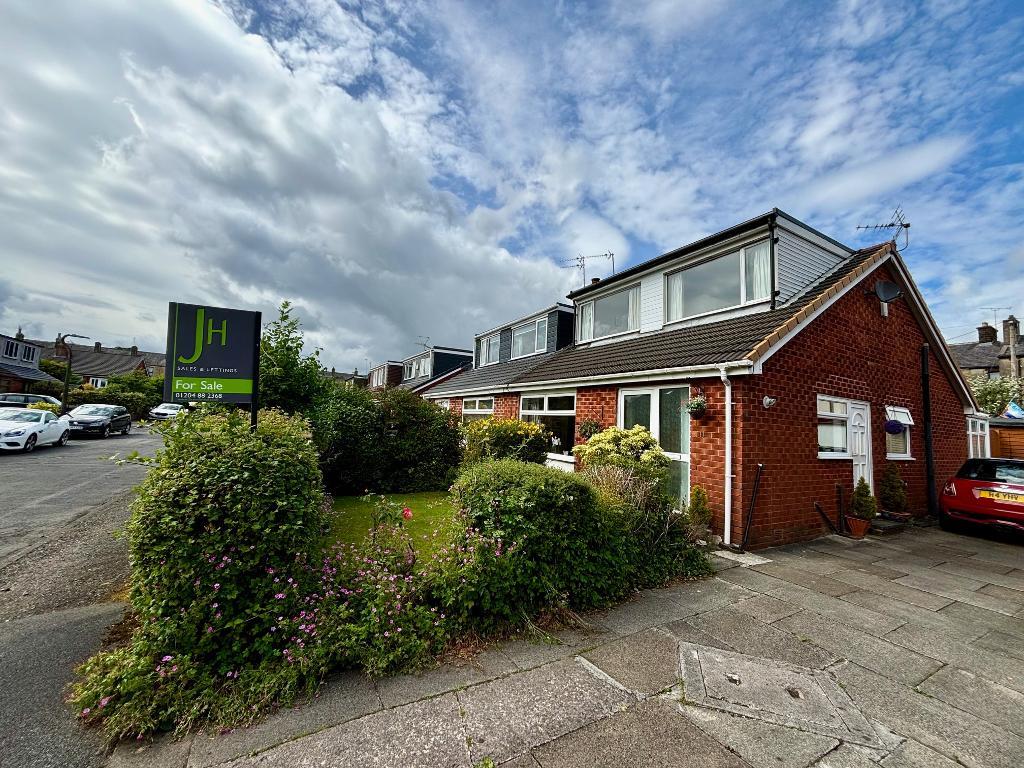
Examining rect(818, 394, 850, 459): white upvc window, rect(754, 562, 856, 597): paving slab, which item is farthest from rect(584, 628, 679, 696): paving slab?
rect(818, 394, 850, 459): white upvc window

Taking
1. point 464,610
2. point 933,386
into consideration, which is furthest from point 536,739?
point 933,386

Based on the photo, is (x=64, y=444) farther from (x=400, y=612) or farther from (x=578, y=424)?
(x=400, y=612)

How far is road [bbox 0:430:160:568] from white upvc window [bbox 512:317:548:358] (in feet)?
42.1

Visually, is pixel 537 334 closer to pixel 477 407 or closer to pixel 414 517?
pixel 477 407

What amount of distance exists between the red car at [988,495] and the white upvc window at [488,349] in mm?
15433

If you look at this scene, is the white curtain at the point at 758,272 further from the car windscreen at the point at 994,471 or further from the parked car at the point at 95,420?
the parked car at the point at 95,420

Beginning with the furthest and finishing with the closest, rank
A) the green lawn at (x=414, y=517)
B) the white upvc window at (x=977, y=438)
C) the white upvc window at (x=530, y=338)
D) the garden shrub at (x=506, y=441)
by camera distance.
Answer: the white upvc window at (x=530, y=338) < the white upvc window at (x=977, y=438) < the garden shrub at (x=506, y=441) < the green lawn at (x=414, y=517)

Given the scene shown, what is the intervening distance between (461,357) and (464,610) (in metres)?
27.3

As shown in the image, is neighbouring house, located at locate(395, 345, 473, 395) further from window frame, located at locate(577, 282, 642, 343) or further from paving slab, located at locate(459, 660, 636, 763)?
paving slab, located at locate(459, 660, 636, 763)

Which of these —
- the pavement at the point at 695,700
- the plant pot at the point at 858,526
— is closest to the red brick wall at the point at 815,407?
the plant pot at the point at 858,526

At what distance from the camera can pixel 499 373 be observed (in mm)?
17484

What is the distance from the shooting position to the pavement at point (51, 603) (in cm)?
245

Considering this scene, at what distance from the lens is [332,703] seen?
2.76m

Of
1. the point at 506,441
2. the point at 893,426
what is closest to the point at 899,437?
the point at 893,426
